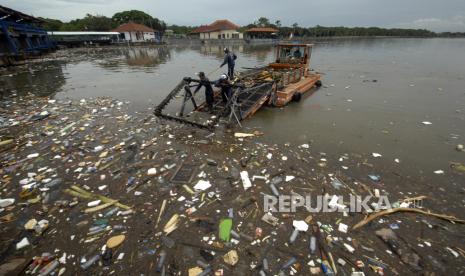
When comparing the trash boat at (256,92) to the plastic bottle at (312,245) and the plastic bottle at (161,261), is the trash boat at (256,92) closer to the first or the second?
the plastic bottle at (161,261)

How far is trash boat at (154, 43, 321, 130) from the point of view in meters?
6.20

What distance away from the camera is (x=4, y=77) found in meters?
13.3

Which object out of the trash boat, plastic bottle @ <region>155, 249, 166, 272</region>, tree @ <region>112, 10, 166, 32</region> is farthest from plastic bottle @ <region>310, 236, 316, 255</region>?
tree @ <region>112, 10, 166, 32</region>

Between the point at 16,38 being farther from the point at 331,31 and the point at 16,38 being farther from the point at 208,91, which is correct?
the point at 331,31

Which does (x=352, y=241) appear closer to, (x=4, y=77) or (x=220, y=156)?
(x=220, y=156)

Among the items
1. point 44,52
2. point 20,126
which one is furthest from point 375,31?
point 20,126

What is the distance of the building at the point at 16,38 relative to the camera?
18.7m

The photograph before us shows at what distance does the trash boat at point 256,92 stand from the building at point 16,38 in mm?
19488

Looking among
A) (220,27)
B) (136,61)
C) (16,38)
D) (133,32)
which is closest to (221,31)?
(220,27)

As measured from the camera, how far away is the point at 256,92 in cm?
796

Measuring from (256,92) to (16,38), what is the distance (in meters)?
29.3

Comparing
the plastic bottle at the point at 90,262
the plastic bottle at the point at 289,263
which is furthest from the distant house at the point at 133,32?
the plastic bottle at the point at 289,263

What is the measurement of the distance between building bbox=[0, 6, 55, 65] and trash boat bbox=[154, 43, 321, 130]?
19488 mm

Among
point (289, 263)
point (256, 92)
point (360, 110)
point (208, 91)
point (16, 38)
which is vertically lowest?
point (289, 263)
